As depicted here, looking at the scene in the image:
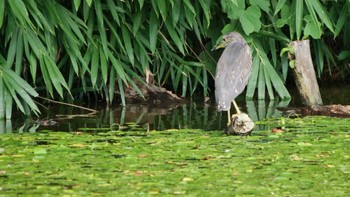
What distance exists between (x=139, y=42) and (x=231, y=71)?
133 cm

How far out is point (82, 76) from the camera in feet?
31.2

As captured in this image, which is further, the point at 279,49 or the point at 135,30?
the point at 279,49

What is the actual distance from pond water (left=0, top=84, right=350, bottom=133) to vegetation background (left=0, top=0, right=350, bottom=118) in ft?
0.51

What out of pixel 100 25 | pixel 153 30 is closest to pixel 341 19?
pixel 153 30

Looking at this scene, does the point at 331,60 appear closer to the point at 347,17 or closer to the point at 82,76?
the point at 347,17

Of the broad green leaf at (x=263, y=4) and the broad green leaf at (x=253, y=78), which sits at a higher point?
the broad green leaf at (x=263, y=4)

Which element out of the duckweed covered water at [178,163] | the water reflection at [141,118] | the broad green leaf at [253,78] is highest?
the broad green leaf at [253,78]

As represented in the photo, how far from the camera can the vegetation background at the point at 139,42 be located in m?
8.95

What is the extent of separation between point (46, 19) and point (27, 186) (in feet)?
12.2

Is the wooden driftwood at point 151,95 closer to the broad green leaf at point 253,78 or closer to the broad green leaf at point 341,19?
the broad green leaf at point 253,78

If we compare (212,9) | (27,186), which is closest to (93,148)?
(27,186)

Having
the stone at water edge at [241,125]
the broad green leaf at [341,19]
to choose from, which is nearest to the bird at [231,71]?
the stone at water edge at [241,125]

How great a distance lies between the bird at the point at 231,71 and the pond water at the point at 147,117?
0.92ft

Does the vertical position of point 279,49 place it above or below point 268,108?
above
